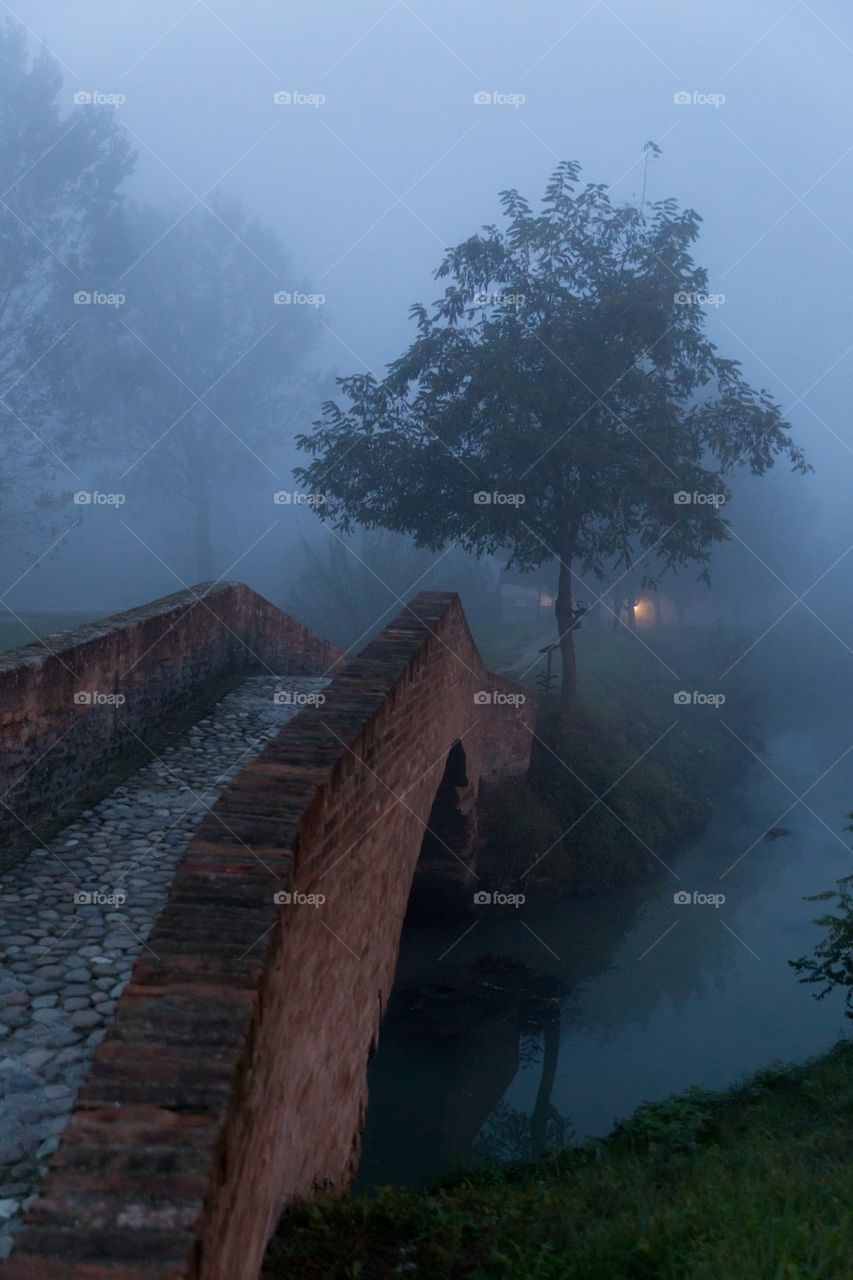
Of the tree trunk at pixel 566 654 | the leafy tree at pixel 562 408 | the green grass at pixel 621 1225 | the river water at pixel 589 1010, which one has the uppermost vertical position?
the leafy tree at pixel 562 408

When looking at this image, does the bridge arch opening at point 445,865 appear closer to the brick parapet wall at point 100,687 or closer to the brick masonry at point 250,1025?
the brick parapet wall at point 100,687

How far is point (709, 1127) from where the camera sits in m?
7.49

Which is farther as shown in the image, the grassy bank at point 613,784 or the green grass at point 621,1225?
the grassy bank at point 613,784

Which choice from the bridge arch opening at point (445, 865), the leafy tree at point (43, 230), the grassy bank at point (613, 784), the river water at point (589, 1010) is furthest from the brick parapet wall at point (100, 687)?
the leafy tree at point (43, 230)

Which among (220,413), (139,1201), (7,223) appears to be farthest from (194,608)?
(220,413)

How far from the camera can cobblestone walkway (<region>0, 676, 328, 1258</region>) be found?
11.7 feet

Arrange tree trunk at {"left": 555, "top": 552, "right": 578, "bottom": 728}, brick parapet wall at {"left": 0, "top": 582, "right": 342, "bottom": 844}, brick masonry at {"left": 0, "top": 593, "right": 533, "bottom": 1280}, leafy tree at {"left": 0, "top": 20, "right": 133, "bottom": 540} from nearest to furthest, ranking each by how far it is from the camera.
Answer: brick masonry at {"left": 0, "top": 593, "right": 533, "bottom": 1280} < brick parapet wall at {"left": 0, "top": 582, "right": 342, "bottom": 844} < tree trunk at {"left": 555, "top": 552, "right": 578, "bottom": 728} < leafy tree at {"left": 0, "top": 20, "right": 133, "bottom": 540}

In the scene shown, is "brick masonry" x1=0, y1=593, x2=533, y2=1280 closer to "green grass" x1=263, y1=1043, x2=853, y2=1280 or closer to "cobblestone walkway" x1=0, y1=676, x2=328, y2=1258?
"green grass" x1=263, y1=1043, x2=853, y2=1280

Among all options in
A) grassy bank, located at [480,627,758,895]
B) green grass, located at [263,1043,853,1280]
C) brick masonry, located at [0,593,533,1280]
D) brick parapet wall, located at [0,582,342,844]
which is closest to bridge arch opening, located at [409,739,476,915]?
grassy bank, located at [480,627,758,895]

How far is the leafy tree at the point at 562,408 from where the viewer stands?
52.7 ft

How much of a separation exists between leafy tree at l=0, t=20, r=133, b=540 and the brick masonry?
1848 cm

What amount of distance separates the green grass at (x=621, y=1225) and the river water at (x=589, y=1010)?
3.40 meters

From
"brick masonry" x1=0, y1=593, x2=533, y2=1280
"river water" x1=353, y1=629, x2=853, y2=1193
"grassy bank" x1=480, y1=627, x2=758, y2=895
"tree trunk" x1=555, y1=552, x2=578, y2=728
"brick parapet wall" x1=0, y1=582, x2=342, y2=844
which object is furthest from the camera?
"tree trunk" x1=555, y1=552, x2=578, y2=728

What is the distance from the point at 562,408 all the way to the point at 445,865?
24.4 feet
